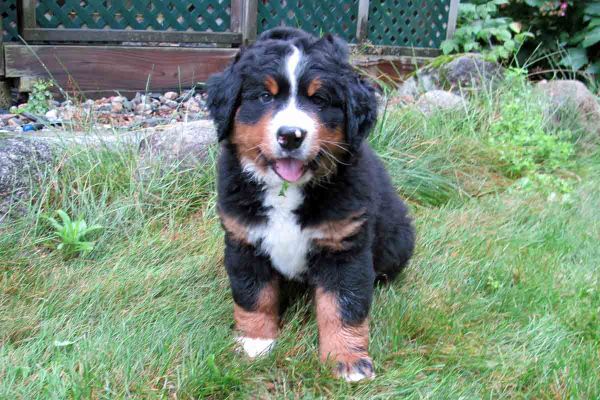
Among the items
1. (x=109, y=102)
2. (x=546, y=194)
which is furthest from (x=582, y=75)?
(x=109, y=102)

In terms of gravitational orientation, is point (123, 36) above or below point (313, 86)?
below

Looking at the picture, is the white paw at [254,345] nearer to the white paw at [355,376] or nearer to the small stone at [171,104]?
the white paw at [355,376]

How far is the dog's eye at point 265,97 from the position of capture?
2533 mm

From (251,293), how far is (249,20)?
4172mm

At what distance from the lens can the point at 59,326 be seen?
284cm

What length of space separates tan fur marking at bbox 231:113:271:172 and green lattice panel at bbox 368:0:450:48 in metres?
5.15

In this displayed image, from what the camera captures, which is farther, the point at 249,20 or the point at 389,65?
the point at 389,65

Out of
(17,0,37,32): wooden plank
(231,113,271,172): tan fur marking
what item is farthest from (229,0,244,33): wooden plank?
(231,113,271,172): tan fur marking

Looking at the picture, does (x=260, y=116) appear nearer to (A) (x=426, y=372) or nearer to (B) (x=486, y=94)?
(A) (x=426, y=372)

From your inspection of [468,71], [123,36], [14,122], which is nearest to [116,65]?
[123,36]

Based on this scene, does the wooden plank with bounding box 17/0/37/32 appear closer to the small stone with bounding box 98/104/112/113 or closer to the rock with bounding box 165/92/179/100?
the small stone with bounding box 98/104/112/113

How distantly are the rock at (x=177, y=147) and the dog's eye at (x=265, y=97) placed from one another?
5.76 ft

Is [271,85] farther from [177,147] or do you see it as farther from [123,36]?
[123,36]

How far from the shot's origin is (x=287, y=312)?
10.1ft
